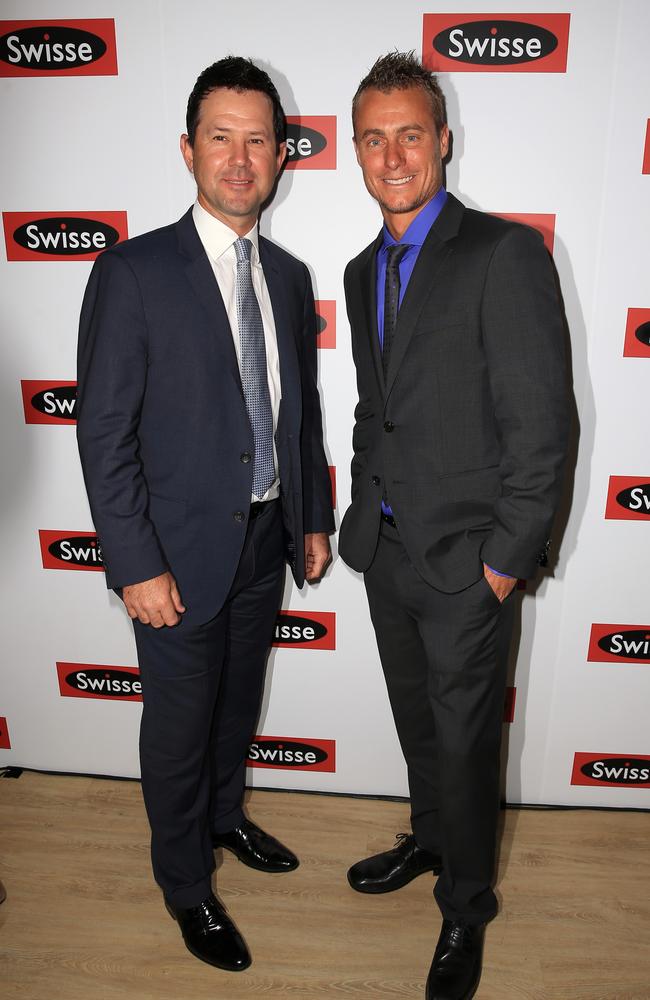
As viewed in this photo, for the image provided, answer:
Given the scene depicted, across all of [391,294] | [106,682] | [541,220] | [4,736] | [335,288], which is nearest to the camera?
[391,294]

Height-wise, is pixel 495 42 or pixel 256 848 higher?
pixel 495 42

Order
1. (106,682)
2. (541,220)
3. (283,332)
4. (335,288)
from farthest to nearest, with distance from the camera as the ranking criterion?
(106,682) → (335,288) → (541,220) → (283,332)

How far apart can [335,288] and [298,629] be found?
1.08m

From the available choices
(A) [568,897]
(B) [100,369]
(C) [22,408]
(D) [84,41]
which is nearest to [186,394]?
(B) [100,369]

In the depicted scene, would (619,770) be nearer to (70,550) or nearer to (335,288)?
(335,288)

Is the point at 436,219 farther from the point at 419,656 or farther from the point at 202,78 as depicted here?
the point at 419,656

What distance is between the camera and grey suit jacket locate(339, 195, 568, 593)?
5.31ft

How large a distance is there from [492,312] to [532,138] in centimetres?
73

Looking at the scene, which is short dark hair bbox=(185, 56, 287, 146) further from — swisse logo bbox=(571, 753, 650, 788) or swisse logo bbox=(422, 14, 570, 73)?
swisse logo bbox=(571, 753, 650, 788)

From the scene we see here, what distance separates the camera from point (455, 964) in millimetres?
1897

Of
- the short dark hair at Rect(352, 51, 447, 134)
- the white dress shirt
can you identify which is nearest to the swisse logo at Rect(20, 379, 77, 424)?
the white dress shirt

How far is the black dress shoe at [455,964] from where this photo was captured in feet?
6.13

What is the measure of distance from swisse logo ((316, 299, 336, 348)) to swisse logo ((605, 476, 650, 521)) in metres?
0.93

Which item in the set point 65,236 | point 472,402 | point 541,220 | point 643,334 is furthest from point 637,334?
point 65,236
